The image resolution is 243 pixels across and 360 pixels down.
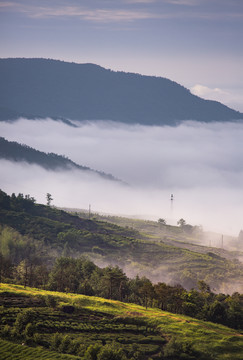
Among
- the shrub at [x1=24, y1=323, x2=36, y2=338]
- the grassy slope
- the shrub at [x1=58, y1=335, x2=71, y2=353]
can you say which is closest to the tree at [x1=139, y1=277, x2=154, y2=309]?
the grassy slope

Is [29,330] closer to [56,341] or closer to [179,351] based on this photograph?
[56,341]

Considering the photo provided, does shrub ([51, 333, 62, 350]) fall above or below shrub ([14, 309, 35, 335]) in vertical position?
below

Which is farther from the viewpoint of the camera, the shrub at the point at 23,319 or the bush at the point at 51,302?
the bush at the point at 51,302

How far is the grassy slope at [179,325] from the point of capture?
16200 centimetres

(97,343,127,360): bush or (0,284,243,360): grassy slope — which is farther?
(0,284,243,360): grassy slope

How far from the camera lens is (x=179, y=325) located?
561 ft

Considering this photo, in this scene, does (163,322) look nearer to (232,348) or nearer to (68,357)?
(232,348)

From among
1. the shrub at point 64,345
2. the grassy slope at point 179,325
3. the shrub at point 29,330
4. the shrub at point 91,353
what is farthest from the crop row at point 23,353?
the grassy slope at point 179,325

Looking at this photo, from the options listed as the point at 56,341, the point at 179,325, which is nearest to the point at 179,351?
the point at 179,325

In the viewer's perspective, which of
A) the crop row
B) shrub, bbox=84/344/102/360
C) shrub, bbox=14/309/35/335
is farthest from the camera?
shrub, bbox=14/309/35/335

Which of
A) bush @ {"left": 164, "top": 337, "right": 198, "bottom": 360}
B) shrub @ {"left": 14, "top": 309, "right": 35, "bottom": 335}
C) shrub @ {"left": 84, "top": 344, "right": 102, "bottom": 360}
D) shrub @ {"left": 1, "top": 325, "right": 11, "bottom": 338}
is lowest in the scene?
bush @ {"left": 164, "top": 337, "right": 198, "bottom": 360}

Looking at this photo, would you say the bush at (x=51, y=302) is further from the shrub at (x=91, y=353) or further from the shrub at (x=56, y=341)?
the shrub at (x=91, y=353)

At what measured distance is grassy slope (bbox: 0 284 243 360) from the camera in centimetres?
16200

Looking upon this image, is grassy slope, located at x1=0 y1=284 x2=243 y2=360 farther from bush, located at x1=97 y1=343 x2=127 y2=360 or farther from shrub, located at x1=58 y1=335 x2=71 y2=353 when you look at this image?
shrub, located at x1=58 y1=335 x2=71 y2=353
